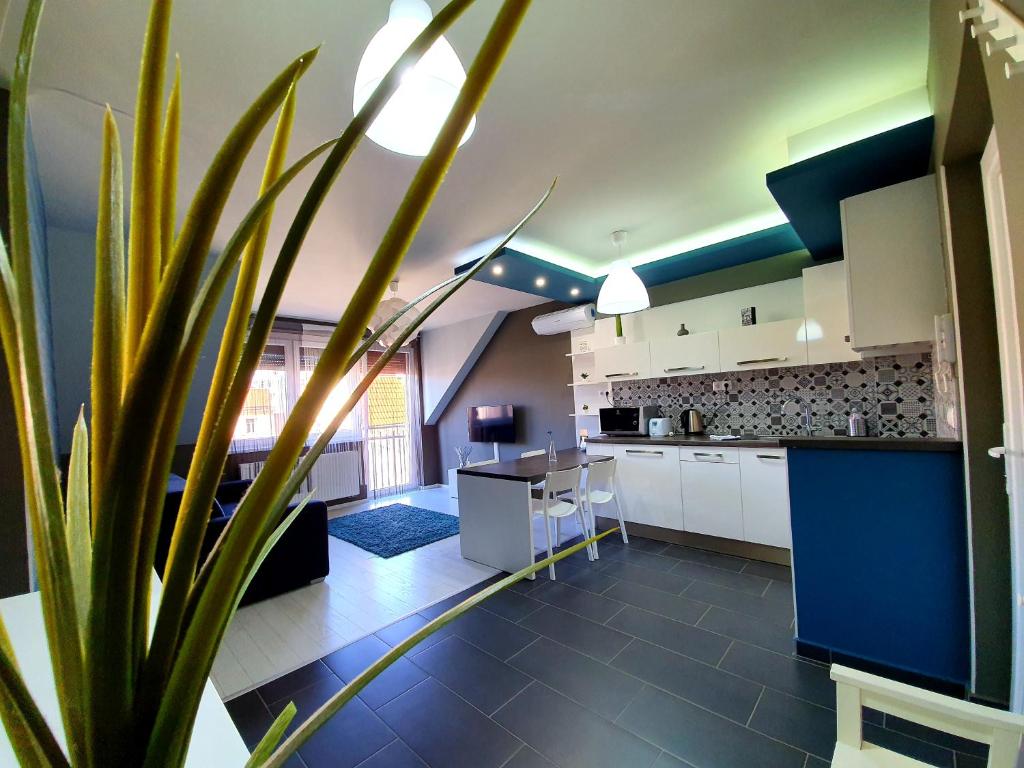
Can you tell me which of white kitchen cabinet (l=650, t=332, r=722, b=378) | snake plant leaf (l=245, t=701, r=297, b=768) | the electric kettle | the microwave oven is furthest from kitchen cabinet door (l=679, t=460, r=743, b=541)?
snake plant leaf (l=245, t=701, r=297, b=768)

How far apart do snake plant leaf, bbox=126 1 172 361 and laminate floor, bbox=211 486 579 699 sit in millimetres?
2041

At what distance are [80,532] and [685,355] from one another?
161 inches

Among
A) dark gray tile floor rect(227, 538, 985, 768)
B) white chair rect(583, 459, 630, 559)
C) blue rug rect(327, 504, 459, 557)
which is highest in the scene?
white chair rect(583, 459, 630, 559)

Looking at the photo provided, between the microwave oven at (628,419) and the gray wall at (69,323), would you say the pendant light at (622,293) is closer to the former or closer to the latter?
the microwave oven at (628,419)

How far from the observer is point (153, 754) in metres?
0.24

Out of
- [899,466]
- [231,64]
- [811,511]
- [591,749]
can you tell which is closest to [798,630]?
[811,511]

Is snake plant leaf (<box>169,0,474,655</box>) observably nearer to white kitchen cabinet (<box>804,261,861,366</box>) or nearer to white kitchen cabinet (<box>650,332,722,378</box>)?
white kitchen cabinet (<box>804,261,861,366</box>)

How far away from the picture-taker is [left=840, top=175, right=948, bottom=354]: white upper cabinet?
2.11 metres

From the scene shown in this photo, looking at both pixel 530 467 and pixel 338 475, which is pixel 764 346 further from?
pixel 338 475

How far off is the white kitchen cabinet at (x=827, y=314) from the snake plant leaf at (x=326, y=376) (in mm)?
3700

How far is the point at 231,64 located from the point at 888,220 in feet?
10.1

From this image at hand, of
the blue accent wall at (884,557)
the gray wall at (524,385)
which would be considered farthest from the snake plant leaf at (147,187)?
the gray wall at (524,385)

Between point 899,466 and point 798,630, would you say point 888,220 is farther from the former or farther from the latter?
point 798,630

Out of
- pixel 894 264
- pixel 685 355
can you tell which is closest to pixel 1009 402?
pixel 894 264
